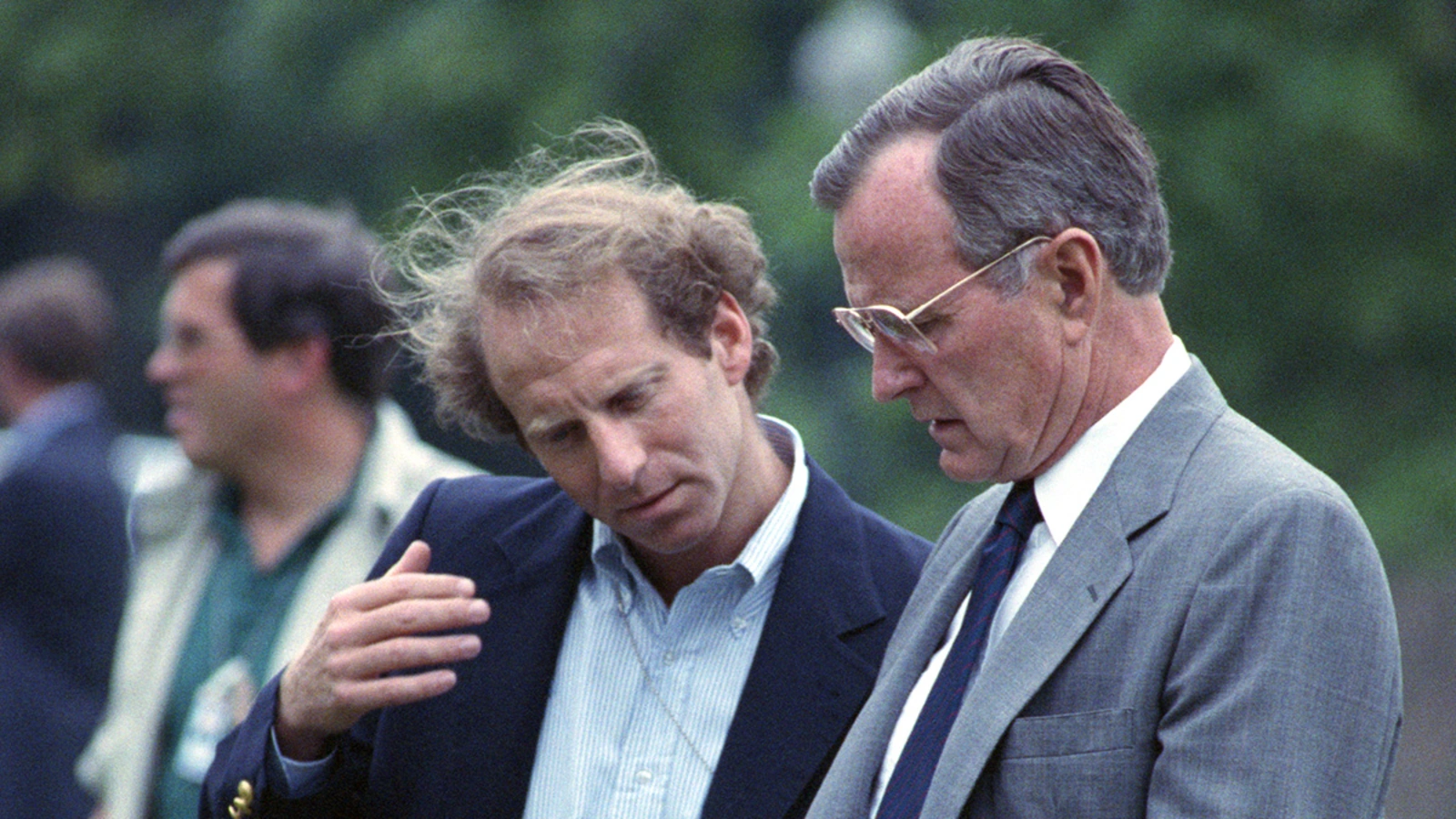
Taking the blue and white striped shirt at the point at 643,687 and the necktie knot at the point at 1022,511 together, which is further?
the blue and white striped shirt at the point at 643,687

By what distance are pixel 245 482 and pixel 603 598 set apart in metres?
1.69

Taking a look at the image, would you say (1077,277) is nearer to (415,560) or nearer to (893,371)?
(893,371)

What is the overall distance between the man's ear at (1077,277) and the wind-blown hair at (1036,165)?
0.02 m


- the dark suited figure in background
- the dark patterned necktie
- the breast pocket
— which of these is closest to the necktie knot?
the dark patterned necktie

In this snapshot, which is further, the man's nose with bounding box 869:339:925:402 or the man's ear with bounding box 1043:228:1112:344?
the man's nose with bounding box 869:339:925:402

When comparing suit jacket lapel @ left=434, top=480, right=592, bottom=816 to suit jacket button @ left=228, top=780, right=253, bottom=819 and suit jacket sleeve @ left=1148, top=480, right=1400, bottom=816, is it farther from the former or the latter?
suit jacket sleeve @ left=1148, top=480, right=1400, bottom=816

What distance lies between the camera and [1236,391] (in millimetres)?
8266

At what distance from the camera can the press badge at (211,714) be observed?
395 centimetres

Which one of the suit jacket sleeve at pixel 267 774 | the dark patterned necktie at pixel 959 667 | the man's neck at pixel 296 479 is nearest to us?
the dark patterned necktie at pixel 959 667

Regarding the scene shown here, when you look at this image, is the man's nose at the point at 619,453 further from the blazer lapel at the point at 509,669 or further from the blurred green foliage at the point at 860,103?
the blurred green foliage at the point at 860,103

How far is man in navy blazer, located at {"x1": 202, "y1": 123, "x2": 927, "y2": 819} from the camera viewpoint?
263cm

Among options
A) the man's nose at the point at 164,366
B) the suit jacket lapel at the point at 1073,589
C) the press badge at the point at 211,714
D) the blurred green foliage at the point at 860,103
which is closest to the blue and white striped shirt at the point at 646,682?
the suit jacket lapel at the point at 1073,589

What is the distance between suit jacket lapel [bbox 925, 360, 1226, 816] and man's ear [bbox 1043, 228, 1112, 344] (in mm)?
141

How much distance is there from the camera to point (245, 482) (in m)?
4.28
